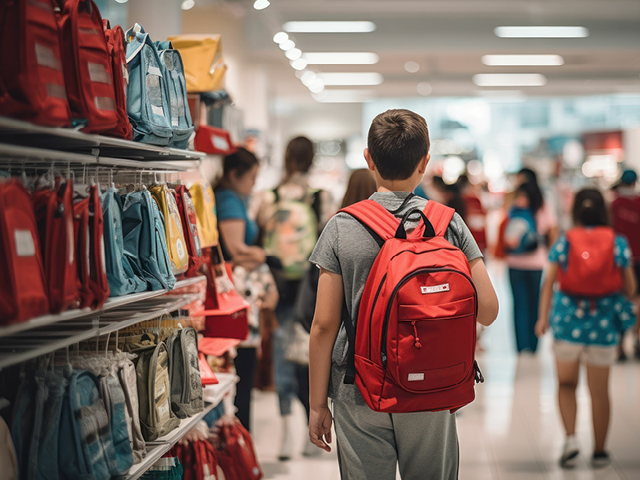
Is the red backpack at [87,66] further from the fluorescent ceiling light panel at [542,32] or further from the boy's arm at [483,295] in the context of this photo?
the fluorescent ceiling light panel at [542,32]

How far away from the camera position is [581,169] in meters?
16.3

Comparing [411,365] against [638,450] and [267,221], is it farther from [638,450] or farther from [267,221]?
[638,450]

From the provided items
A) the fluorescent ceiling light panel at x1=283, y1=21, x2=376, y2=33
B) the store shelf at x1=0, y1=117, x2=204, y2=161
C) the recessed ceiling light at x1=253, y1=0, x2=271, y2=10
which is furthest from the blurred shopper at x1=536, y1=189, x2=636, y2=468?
the fluorescent ceiling light panel at x1=283, y1=21, x2=376, y2=33

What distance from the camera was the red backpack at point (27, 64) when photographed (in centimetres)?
156

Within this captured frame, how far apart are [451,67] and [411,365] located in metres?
9.51

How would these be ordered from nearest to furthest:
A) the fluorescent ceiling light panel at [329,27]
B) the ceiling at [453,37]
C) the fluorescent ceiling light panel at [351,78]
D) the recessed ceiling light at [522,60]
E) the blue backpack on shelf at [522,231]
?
the blue backpack on shelf at [522,231] < the ceiling at [453,37] < the fluorescent ceiling light panel at [329,27] < the recessed ceiling light at [522,60] < the fluorescent ceiling light panel at [351,78]

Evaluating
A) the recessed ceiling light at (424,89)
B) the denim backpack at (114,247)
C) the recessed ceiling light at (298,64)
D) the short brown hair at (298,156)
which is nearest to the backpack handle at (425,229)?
the denim backpack at (114,247)

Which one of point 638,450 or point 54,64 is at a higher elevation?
point 54,64

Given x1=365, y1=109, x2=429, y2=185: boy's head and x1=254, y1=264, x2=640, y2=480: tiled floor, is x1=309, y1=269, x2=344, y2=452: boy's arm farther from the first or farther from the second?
x1=254, y1=264, x2=640, y2=480: tiled floor

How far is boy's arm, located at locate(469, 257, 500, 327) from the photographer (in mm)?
2000

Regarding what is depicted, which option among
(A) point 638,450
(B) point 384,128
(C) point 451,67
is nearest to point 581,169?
(C) point 451,67

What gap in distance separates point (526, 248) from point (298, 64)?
5.08 meters

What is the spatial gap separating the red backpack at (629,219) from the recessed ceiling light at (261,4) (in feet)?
13.4

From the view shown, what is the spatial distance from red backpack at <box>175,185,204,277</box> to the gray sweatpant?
3.37 ft
